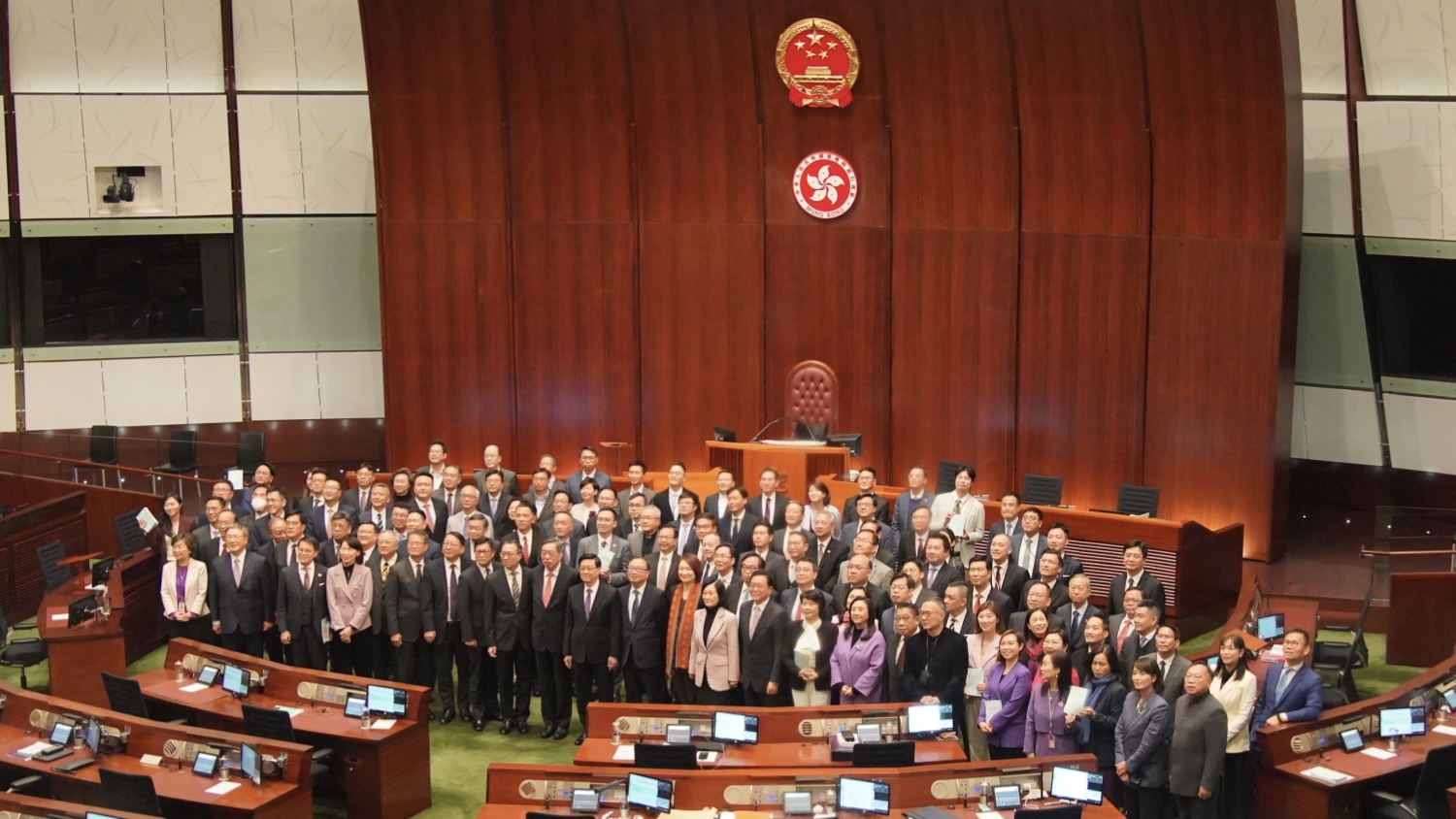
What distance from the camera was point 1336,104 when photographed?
45.3 ft

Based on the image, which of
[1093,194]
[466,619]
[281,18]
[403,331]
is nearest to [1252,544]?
[1093,194]

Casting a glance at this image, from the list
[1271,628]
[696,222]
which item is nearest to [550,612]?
[1271,628]

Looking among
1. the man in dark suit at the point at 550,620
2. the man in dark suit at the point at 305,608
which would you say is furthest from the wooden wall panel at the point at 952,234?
the man in dark suit at the point at 305,608

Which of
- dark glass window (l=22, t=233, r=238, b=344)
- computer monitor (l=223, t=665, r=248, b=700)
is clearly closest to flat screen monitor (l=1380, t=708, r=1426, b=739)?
computer monitor (l=223, t=665, r=248, b=700)

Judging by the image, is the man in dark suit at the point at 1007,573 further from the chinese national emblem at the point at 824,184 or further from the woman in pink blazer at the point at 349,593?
the chinese national emblem at the point at 824,184

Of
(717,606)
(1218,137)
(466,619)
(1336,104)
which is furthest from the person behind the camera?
(1336,104)

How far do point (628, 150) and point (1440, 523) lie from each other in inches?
312

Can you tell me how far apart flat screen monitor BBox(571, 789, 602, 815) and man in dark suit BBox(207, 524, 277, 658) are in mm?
3982

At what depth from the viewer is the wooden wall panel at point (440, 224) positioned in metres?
14.5

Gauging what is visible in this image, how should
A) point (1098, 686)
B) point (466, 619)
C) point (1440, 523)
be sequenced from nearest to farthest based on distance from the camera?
point (1098, 686) < point (466, 619) < point (1440, 523)

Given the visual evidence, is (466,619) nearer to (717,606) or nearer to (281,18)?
(717,606)

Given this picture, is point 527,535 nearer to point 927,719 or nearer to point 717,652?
point 717,652

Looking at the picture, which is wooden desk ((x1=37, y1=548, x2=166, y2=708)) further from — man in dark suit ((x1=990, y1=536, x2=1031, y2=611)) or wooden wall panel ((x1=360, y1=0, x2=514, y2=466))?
man in dark suit ((x1=990, y1=536, x2=1031, y2=611))

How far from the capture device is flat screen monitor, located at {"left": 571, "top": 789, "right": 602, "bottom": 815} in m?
7.43
